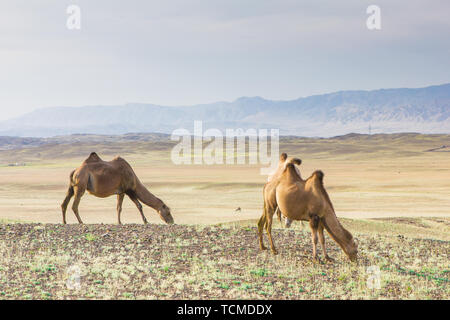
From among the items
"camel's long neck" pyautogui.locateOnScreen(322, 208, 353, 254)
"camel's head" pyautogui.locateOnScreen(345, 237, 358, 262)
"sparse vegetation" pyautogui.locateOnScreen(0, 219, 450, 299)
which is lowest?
"sparse vegetation" pyautogui.locateOnScreen(0, 219, 450, 299)

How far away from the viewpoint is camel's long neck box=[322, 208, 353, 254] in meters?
10.5

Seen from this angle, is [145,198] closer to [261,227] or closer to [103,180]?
[103,180]

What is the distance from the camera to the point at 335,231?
34.3 feet

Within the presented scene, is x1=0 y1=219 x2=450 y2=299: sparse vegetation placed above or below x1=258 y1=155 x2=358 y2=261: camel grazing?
below

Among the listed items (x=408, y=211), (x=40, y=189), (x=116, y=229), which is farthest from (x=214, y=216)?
(x=40, y=189)

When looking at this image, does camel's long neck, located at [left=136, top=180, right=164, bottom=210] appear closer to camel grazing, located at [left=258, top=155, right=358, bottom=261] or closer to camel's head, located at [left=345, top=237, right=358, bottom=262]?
camel grazing, located at [left=258, top=155, right=358, bottom=261]

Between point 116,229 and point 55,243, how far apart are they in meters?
1.98

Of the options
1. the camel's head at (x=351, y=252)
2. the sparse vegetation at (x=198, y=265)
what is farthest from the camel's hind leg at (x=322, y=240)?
the camel's head at (x=351, y=252)

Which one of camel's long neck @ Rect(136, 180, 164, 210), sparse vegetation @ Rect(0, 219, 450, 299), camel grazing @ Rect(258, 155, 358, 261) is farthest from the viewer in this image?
camel's long neck @ Rect(136, 180, 164, 210)

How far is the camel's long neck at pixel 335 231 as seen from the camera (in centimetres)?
1046

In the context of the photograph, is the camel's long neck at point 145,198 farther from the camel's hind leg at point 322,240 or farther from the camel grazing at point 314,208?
the camel's hind leg at point 322,240

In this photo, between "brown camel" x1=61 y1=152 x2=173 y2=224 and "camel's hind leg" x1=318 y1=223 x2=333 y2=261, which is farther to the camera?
"brown camel" x1=61 y1=152 x2=173 y2=224

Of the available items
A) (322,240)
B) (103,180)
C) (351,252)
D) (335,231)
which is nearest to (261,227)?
(322,240)

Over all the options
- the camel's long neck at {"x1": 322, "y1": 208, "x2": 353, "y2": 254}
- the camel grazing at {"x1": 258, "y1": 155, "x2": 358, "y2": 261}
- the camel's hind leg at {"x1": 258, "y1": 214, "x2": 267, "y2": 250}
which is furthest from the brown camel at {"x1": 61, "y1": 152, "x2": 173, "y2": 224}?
the camel's long neck at {"x1": 322, "y1": 208, "x2": 353, "y2": 254}
